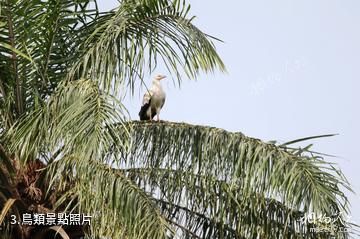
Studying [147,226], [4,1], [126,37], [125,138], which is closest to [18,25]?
[4,1]

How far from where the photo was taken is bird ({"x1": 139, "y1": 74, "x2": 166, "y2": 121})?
8758 mm

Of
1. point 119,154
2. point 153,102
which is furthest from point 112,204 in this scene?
point 153,102

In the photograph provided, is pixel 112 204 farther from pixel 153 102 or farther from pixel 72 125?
pixel 153 102

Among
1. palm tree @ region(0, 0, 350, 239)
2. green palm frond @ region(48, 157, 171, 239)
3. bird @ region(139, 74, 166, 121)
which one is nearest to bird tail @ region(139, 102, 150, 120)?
bird @ region(139, 74, 166, 121)

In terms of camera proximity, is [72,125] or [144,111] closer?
[72,125]

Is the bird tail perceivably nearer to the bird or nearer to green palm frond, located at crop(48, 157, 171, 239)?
the bird

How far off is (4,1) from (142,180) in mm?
1711

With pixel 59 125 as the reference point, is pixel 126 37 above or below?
above

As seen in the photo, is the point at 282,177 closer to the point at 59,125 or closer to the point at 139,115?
the point at 59,125

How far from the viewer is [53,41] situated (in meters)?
6.92

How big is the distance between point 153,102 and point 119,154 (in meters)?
2.84

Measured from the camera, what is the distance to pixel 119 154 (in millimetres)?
5949

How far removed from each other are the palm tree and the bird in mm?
1699

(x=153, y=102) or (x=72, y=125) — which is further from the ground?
(x=153, y=102)
